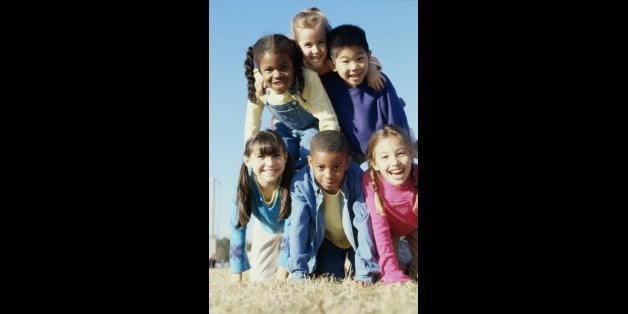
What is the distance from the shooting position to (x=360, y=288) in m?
3.03

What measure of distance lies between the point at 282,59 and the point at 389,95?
551 mm

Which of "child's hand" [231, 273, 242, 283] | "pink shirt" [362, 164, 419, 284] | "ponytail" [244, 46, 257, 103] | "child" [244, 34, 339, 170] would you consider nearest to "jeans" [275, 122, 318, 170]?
"child" [244, 34, 339, 170]

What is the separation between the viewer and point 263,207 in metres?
3.32

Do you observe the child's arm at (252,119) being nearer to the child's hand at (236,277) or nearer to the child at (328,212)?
the child at (328,212)

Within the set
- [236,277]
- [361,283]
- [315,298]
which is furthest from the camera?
[236,277]

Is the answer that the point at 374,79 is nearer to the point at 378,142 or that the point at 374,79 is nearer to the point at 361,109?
the point at 361,109

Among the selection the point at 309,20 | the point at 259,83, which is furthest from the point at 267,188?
the point at 309,20

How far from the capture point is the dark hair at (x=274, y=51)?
3172 mm

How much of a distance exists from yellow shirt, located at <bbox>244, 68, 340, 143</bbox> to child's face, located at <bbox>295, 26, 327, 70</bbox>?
0.06m

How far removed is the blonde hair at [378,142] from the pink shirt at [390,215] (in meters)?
0.01

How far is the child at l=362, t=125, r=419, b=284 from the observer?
10.5 ft

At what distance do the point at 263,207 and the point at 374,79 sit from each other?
2.67ft

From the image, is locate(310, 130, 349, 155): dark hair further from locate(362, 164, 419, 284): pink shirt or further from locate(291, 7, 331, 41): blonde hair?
locate(291, 7, 331, 41): blonde hair
